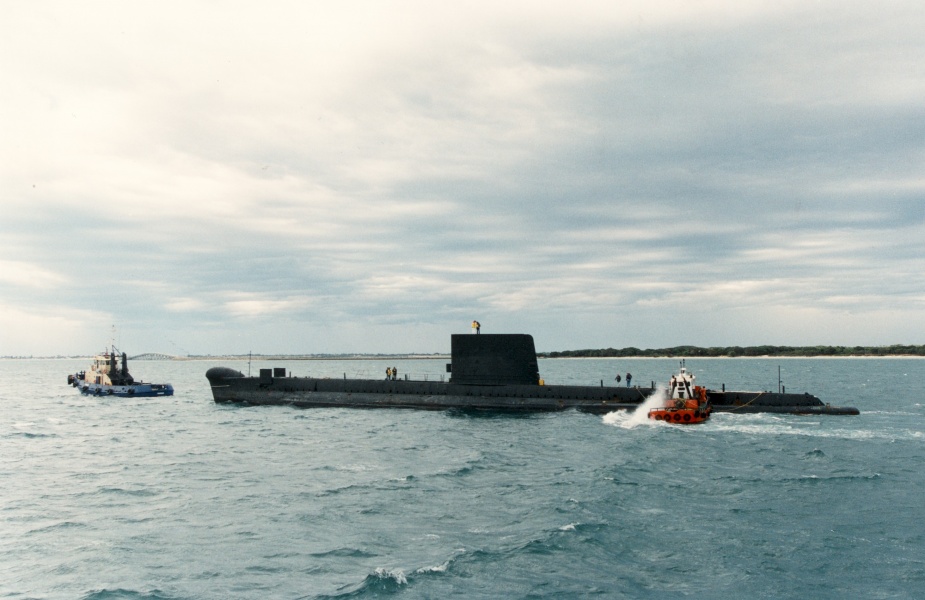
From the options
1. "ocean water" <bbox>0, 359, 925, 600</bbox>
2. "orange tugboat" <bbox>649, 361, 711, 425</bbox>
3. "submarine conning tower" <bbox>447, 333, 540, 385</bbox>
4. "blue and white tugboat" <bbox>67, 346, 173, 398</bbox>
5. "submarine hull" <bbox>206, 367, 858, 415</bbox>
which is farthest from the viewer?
"blue and white tugboat" <bbox>67, 346, 173, 398</bbox>

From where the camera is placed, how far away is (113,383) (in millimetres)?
68812

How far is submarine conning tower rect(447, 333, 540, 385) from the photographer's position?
4241 centimetres

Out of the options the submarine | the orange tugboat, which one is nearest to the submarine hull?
the submarine

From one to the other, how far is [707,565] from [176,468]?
2078 cm

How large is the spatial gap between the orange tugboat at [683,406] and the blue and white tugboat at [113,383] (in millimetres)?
53622

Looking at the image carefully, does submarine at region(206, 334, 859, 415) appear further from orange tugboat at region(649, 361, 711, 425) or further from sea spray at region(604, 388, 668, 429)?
orange tugboat at region(649, 361, 711, 425)

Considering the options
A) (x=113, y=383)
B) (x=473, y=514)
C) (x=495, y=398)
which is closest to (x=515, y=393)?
(x=495, y=398)

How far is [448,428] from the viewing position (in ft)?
117

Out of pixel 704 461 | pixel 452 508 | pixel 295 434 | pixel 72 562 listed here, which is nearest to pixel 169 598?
pixel 72 562

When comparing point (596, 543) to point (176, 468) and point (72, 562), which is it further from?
point (176, 468)

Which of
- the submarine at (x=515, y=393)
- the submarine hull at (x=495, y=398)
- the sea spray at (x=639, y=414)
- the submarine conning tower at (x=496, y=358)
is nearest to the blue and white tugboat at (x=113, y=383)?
the submarine hull at (x=495, y=398)

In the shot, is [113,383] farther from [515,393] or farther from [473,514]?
[473,514]

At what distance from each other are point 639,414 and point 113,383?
56.7 meters

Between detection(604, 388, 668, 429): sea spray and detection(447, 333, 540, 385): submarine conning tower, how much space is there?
233 inches
